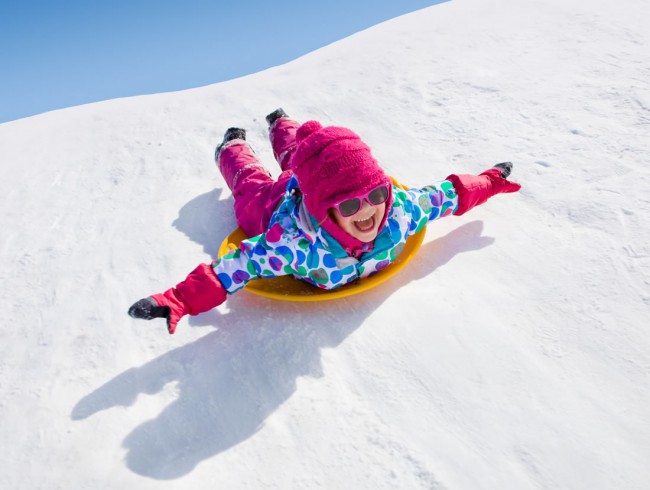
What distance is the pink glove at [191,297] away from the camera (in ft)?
6.13

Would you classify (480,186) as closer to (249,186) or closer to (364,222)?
(364,222)

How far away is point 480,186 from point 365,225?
0.78 metres

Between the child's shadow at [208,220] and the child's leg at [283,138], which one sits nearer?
the child's shadow at [208,220]

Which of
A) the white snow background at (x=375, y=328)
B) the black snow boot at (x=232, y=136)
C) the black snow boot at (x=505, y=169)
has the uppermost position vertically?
the black snow boot at (x=232, y=136)

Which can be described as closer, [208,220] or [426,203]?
[426,203]

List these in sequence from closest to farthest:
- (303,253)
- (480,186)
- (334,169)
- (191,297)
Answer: (334,169)
(191,297)
(303,253)
(480,186)

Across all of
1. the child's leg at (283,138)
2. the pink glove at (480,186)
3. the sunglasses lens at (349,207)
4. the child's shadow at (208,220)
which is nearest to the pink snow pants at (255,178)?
the child's leg at (283,138)

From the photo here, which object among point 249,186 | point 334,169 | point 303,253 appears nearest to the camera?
point 334,169

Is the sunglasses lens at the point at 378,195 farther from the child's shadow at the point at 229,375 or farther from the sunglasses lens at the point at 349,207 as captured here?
the child's shadow at the point at 229,375

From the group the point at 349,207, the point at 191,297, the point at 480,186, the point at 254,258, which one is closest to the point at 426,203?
the point at 480,186

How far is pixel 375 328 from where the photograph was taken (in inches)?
78.3

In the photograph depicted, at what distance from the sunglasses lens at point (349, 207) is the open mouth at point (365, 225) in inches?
3.7

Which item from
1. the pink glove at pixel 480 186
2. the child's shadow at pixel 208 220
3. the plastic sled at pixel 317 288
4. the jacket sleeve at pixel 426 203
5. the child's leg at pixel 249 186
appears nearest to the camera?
the plastic sled at pixel 317 288

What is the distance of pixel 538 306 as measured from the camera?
1.96 m
